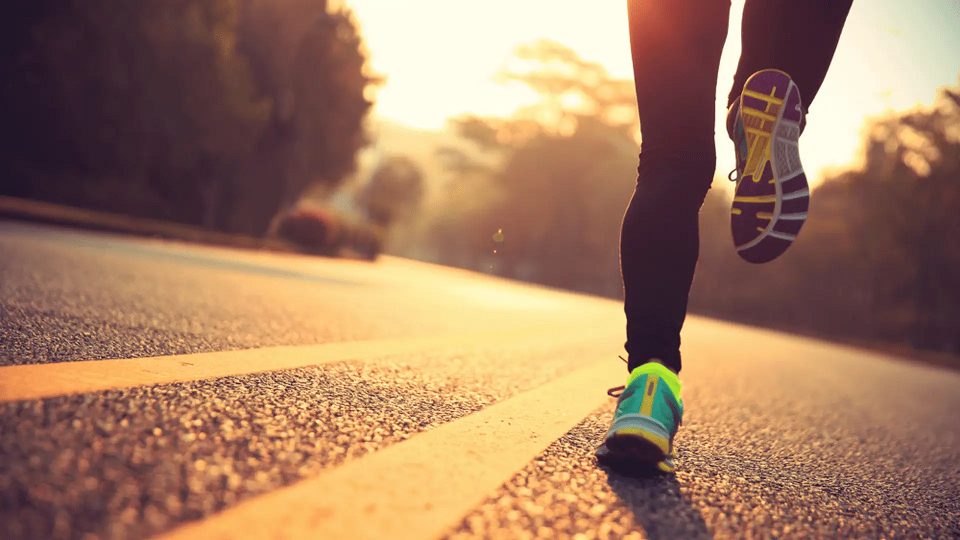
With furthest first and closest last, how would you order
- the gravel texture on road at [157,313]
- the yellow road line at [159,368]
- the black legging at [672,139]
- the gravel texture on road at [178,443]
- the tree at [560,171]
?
1. the tree at [560,171]
2. the gravel texture on road at [157,313]
3. the black legging at [672,139]
4. the yellow road line at [159,368]
5. the gravel texture on road at [178,443]

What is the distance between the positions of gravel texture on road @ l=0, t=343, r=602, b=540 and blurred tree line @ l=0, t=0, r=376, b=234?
62.9 feet

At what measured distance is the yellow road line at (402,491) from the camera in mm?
841

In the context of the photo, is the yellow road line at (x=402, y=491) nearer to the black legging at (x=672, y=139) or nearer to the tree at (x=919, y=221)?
the black legging at (x=672, y=139)

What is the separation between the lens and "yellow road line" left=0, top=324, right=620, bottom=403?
1261 millimetres

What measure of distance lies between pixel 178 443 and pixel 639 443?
2.87 feet

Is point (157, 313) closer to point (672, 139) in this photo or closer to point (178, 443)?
point (178, 443)

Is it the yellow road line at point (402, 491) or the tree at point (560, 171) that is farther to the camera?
the tree at point (560, 171)

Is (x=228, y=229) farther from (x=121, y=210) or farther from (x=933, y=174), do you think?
(x=933, y=174)

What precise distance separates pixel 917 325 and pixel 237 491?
3326 centimetres

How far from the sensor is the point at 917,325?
28.4 metres

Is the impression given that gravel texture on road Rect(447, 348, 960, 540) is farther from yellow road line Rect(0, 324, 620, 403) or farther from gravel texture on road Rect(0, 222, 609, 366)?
gravel texture on road Rect(0, 222, 609, 366)

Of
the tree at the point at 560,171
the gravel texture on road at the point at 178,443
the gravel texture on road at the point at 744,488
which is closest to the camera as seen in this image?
the gravel texture on road at the point at 178,443

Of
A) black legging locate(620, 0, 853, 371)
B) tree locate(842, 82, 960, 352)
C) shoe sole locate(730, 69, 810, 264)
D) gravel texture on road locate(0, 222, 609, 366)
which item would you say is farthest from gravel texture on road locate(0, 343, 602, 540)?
tree locate(842, 82, 960, 352)

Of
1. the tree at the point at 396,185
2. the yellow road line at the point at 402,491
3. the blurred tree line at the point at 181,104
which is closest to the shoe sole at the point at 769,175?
the yellow road line at the point at 402,491
